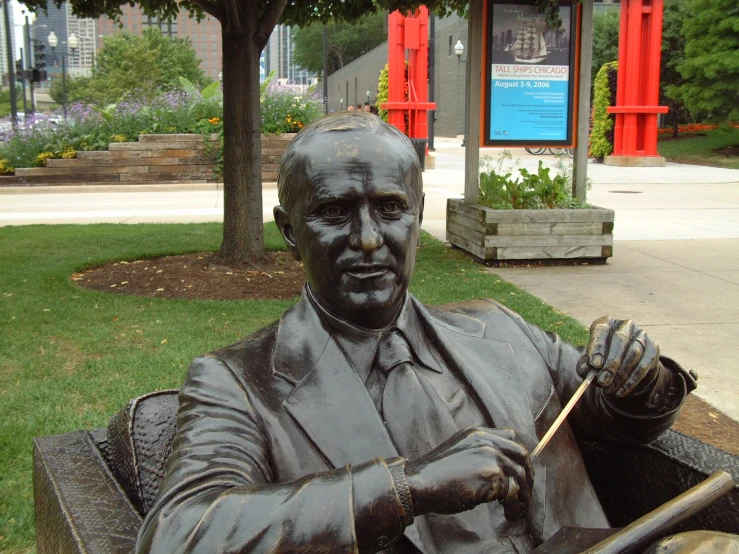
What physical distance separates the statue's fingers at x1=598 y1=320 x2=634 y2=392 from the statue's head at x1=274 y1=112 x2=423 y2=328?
466mm

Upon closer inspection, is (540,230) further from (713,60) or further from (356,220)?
(713,60)

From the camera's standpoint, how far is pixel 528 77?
373 inches

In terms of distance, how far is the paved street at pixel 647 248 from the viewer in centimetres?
615

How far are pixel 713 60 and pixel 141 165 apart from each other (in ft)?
65.9

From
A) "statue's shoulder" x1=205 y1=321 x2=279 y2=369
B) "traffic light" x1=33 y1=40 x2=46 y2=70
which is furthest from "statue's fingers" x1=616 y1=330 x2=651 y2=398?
"traffic light" x1=33 y1=40 x2=46 y2=70

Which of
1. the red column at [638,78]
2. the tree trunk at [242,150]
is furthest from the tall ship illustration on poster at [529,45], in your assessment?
the red column at [638,78]

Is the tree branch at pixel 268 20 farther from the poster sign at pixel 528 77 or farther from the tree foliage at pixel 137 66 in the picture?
the tree foliage at pixel 137 66

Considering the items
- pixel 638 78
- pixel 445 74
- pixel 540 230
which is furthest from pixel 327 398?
pixel 445 74

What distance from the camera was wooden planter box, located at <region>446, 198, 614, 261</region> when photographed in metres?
8.91

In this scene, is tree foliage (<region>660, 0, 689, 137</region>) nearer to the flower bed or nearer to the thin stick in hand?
the flower bed

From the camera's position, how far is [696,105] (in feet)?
97.5

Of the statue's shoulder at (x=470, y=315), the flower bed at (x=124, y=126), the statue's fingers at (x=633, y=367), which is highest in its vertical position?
the flower bed at (x=124, y=126)

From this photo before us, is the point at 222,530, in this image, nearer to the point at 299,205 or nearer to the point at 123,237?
the point at 299,205

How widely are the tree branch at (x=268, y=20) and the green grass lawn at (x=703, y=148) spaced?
21.6m
